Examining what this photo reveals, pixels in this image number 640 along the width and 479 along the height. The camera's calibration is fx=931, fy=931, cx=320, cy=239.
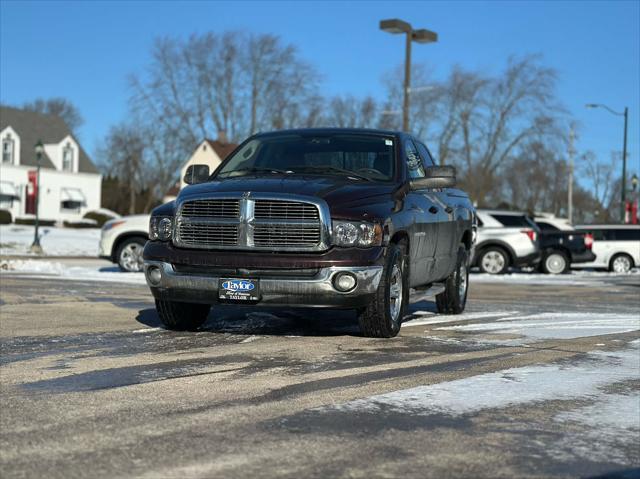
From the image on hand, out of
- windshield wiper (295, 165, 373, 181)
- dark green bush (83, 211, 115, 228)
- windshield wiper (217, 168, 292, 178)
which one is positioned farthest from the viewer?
dark green bush (83, 211, 115, 228)

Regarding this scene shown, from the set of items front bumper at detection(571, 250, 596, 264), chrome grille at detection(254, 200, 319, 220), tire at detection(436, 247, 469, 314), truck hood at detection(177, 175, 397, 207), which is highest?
truck hood at detection(177, 175, 397, 207)

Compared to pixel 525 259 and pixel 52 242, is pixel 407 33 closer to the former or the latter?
pixel 525 259

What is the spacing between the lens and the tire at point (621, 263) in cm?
2898

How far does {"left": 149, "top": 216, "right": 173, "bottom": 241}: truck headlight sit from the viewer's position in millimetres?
7961

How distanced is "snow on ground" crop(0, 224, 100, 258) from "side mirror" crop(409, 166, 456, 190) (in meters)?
23.9

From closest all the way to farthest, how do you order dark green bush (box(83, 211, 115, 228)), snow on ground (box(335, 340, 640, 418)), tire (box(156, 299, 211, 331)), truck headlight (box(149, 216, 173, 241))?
snow on ground (box(335, 340, 640, 418))
truck headlight (box(149, 216, 173, 241))
tire (box(156, 299, 211, 331))
dark green bush (box(83, 211, 115, 228))

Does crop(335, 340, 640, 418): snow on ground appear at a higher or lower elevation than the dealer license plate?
lower

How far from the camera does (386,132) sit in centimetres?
945

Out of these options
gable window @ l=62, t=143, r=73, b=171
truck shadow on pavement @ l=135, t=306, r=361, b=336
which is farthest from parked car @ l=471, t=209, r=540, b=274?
gable window @ l=62, t=143, r=73, b=171

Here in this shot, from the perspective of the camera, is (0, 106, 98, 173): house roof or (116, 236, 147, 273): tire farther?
(0, 106, 98, 173): house roof

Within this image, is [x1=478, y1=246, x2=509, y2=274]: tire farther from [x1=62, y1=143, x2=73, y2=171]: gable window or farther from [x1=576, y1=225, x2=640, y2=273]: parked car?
[x1=62, y1=143, x2=73, y2=171]: gable window

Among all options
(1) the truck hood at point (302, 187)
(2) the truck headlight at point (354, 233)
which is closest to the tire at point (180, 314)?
(1) the truck hood at point (302, 187)

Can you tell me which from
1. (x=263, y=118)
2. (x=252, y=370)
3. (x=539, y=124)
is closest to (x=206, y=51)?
(x=263, y=118)

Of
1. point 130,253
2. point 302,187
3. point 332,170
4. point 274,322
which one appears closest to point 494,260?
point 130,253
